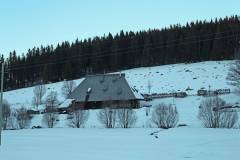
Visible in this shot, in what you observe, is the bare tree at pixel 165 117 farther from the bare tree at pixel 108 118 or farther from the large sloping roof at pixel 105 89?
the large sloping roof at pixel 105 89

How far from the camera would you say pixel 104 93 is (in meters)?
81.8

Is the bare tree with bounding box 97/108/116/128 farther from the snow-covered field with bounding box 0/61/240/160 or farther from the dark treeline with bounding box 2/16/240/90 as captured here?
the dark treeline with bounding box 2/16/240/90

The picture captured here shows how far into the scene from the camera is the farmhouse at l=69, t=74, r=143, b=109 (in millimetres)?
78562

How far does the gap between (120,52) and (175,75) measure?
3660 cm

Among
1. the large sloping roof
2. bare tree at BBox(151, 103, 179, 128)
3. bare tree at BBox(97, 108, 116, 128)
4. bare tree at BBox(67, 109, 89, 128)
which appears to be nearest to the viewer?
bare tree at BBox(151, 103, 179, 128)

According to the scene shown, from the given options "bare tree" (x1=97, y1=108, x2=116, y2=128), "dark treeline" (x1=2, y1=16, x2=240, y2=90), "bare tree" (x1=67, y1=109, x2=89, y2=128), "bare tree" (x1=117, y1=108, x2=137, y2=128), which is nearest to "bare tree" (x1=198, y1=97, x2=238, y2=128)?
"bare tree" (x1=117, y1=108, x2=137, y2=128)

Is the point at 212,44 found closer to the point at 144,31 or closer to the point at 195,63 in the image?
the point at 195,63

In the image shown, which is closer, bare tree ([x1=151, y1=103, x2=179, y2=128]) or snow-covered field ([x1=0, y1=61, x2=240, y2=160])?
snow-covered field ([x1=0, y1=61, x2=240, y2=160])

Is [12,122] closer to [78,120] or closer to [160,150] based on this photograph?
[78,120]

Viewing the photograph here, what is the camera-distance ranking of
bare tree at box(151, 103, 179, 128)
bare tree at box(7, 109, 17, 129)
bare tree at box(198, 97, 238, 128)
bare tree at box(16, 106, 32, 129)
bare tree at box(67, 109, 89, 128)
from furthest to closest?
bare tree at box(7, 109, 17, 129) < bare tree at box(16, 106, 32, 129) < bare tree at box(67, 109, 89, 128) < bare tree at box(151, 103, 179, 128) < bare tree at box(198, 97, 238, 128)

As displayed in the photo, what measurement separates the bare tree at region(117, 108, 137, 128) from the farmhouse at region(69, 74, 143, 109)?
76.7 ft

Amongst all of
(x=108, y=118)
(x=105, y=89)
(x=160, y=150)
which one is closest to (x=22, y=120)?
(x=108, y=118)

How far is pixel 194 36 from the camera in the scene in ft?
442

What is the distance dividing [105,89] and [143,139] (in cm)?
4578
